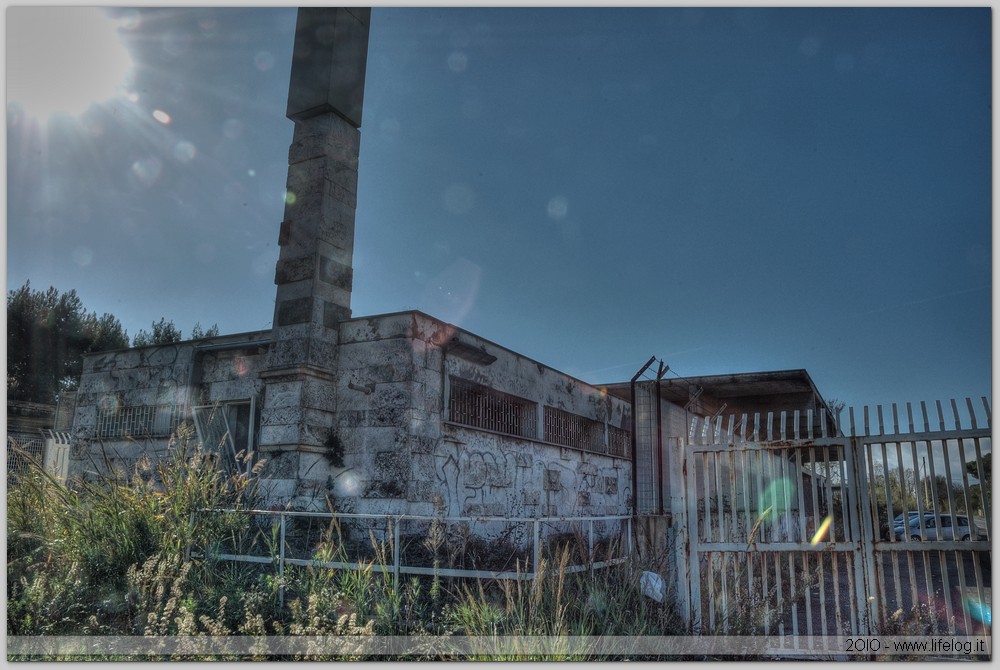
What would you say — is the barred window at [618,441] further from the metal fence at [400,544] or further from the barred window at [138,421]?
the barred window at [138,421]

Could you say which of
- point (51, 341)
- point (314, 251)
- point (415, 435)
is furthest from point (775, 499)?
point (51, 341)

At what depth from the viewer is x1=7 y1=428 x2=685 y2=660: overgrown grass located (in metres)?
4.73

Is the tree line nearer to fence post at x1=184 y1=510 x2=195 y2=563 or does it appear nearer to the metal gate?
fence post at x1=184 y1=510 x2=195 y2=563

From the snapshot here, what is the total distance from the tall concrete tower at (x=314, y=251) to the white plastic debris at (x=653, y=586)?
450 cm

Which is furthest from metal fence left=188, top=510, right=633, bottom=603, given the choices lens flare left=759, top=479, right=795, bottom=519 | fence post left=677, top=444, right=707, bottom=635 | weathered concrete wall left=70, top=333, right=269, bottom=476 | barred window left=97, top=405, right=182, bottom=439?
barred window left=97, top=405, right=182, bottom=439

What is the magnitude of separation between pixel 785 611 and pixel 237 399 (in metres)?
7.77

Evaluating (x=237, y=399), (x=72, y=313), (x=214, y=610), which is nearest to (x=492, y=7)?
(x=214, y=610)

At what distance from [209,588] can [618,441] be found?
10.7 meters

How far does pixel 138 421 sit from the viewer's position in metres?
10.8

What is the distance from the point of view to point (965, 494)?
4578mm

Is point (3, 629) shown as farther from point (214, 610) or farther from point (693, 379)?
point (693, 379)

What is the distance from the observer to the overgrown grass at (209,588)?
15.5ft

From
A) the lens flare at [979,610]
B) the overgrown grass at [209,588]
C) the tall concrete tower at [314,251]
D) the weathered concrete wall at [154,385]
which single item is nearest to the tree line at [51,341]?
the weathered concrete wall at [154,385]

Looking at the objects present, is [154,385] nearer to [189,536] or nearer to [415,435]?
[415,435]
